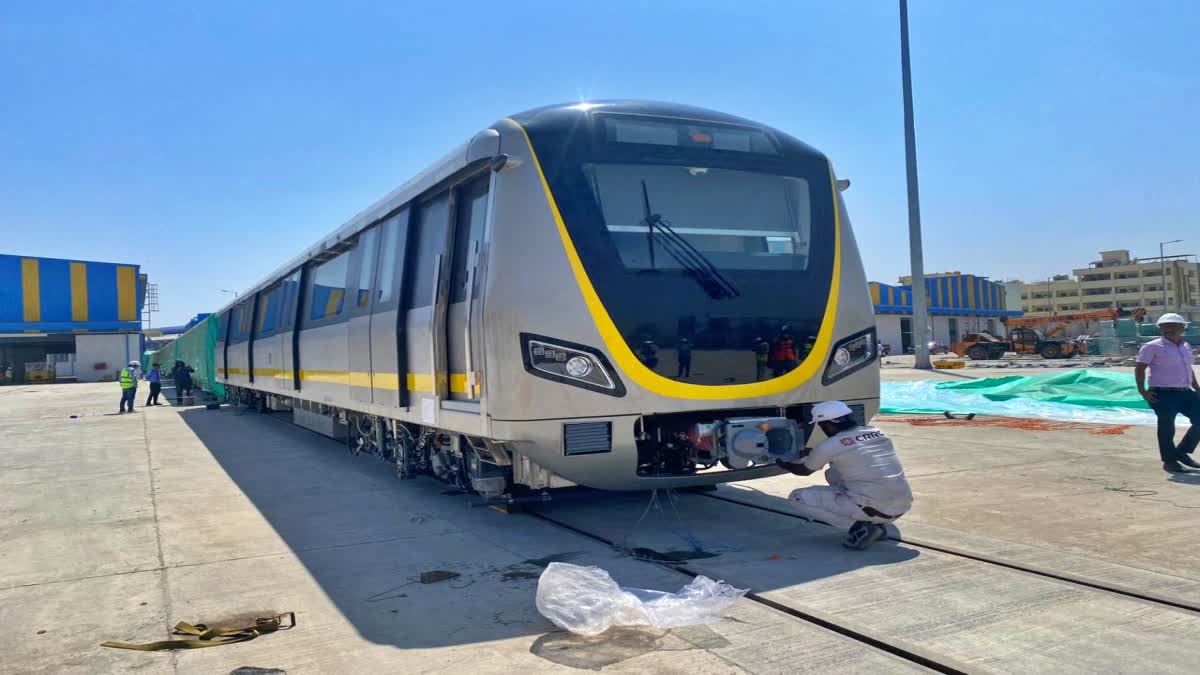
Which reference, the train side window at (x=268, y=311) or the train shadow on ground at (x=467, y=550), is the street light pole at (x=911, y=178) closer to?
the train side window at (x=268, y=311)

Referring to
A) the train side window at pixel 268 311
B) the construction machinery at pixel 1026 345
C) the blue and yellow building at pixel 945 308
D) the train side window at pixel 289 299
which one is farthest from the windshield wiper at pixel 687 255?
the blue and yellow building at pixel 945 308

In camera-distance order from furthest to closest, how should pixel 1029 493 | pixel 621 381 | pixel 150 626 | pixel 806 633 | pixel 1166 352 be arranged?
pixel 1166 352 → pixel 1029 493 → pixel 621 381 → pixel 150 626 → pixel 806 633

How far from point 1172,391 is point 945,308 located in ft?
203

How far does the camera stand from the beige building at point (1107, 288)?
408 feet

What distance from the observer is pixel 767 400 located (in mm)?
5781

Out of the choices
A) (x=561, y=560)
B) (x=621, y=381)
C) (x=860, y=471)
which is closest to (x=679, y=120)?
(x=621, y=381)

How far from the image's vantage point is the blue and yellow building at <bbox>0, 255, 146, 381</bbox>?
47094 millimetres

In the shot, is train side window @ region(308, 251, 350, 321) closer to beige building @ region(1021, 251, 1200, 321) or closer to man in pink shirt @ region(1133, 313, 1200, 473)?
man in pink shirt @ region(1133, 313, 1200, 473)

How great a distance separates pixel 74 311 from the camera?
4906cm

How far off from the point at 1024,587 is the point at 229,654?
4.01 metres

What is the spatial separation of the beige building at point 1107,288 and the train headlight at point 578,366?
136 m

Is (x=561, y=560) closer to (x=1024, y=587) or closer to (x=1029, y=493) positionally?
(x=1024, y=587)

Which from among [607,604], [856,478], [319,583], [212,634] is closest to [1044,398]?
[856,478]

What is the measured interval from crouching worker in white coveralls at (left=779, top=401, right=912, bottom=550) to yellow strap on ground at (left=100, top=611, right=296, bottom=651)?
129 inches
